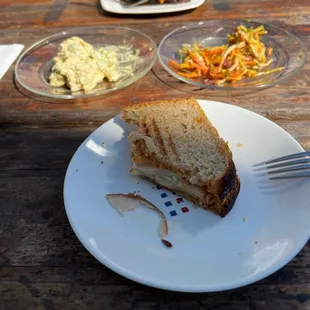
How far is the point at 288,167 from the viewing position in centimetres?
133

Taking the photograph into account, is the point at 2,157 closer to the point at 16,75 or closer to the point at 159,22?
the point at 16,75

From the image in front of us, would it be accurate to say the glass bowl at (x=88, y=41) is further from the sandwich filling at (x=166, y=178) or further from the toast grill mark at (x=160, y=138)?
the sandwich filling at (x=166, y=178)

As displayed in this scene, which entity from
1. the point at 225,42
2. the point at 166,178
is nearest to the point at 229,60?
the point at 225,42

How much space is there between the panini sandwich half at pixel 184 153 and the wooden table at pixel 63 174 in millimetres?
284

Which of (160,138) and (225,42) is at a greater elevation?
(160,138)

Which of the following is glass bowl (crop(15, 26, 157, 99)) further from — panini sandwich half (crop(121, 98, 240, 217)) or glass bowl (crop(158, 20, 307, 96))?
panini sandwich half (crop(121, 98, 240, 217))

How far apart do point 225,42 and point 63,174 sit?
1293mm

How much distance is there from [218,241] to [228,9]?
1955mm

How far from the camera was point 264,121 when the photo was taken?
1.53 m

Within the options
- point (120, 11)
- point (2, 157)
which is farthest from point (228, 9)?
point (2, 157)

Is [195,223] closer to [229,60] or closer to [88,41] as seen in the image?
[229,60]

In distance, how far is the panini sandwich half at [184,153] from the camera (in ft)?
4.20

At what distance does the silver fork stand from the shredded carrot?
0.66 meters

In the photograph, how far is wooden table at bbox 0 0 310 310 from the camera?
1.11 meters
